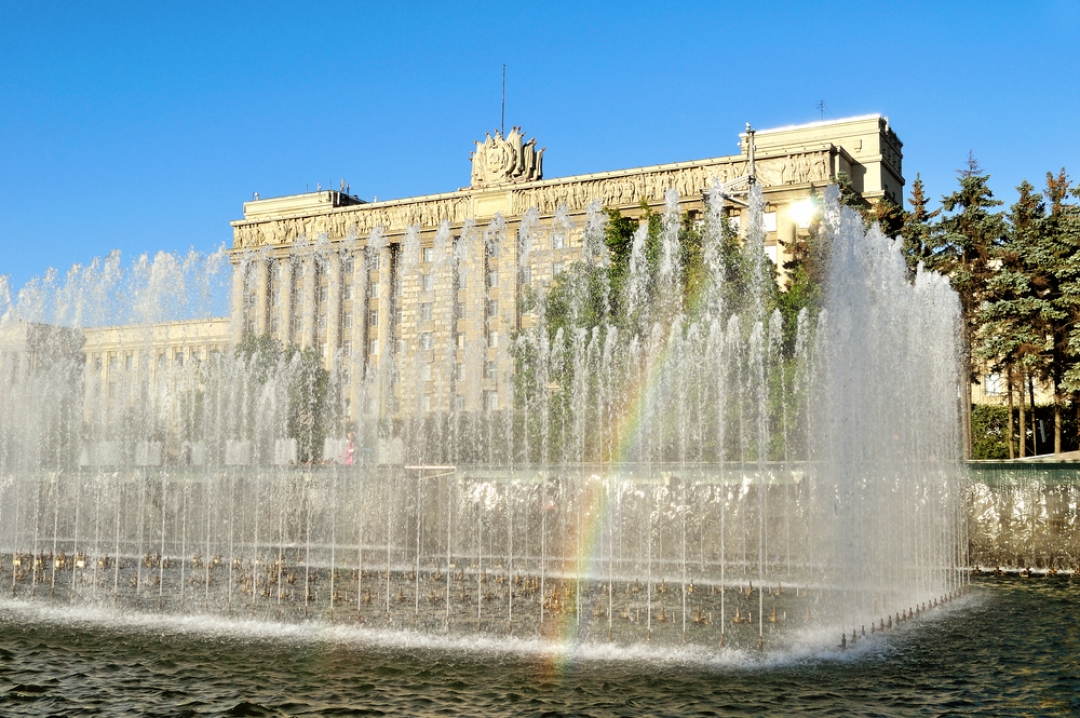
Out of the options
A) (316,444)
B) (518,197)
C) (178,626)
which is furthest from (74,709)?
(518,197)

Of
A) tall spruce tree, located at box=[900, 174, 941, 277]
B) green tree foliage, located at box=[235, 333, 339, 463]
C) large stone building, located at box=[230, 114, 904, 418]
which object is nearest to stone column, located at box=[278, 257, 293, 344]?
large stone building, located at box=[230, 114, 904, 418]

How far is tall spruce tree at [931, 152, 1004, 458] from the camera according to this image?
32906mm

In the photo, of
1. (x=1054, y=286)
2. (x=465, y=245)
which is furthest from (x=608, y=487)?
(x=465, y=245)

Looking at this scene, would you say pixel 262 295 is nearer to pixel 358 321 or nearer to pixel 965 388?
pixel 358 321

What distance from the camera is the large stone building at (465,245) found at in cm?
5169

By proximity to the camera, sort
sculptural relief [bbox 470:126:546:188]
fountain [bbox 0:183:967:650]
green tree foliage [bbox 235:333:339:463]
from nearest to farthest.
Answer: fountain [bbox 0:183:967:650] < green tree foliage [bbox 235:333:339:463] < sculptural relief [bbox 470:126:546:188]

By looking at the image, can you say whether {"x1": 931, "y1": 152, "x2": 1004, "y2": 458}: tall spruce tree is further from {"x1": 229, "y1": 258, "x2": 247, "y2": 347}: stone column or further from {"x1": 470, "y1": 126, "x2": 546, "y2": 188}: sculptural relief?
{"x1": 229, "y1": 258, "x2": 247, "y2": 347}: stone column

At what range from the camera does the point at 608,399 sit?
27484 mm

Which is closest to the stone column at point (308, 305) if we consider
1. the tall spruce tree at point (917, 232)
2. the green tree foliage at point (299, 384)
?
the green tree foliage at point (299, 384)

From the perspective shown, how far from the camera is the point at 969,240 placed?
1299 inches

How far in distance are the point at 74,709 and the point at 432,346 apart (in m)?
51.1

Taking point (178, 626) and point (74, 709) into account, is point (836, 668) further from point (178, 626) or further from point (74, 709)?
point (178, 626)

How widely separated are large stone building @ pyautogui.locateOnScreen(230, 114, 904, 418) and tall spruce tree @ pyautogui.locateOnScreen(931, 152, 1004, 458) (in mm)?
14315

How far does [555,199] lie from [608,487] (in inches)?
1448
